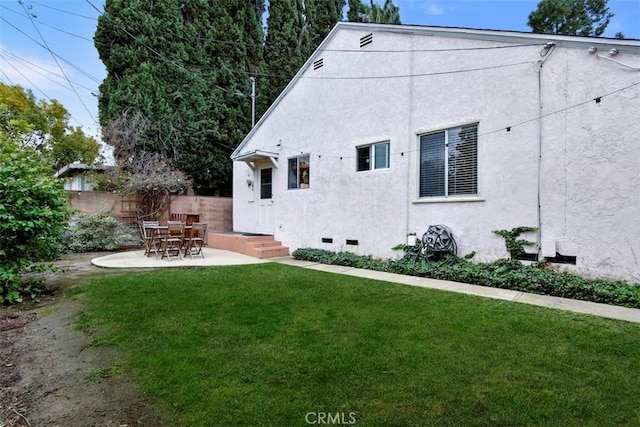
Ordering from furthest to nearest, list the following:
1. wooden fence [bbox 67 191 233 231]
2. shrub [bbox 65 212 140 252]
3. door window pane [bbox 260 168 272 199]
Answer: door window pane [bbox 260 168 272 199], wooden fence [bbox 67 191 233 231], shrub [bbox 65 212 140 252]

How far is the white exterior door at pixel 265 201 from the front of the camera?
11.6 metres

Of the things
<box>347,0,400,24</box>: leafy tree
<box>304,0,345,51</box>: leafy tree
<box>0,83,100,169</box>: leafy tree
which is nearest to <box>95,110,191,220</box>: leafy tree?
<box>0,83,100,169</box>: leafy tree

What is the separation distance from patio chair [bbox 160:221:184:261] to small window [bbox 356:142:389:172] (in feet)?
16.6

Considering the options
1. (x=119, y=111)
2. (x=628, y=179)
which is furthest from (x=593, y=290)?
(x=119, y=111)

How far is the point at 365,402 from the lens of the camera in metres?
2.24

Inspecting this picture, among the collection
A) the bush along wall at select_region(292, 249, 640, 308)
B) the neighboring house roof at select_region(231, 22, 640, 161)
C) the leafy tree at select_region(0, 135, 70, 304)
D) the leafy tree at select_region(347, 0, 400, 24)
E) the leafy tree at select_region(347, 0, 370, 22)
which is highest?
the leafy tree at select_region(347, 0, 370, 22)

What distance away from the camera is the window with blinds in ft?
22.0

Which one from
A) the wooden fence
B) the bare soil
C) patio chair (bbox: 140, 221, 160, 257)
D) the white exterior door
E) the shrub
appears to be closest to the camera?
the bare soil

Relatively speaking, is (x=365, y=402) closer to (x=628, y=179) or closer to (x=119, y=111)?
(x=628, y=179)

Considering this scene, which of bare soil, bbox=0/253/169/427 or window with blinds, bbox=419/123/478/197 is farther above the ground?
window with blinds, bbox=419/123/478/197

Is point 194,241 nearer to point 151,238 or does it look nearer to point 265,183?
point 151,238

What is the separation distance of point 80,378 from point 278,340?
1.65 meters

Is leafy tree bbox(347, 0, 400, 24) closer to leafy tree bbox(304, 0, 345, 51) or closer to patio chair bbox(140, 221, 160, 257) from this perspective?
leafy tree bbox(304, 0, 345, 51)

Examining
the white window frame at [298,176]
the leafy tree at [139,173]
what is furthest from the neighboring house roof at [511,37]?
the leafy tree at [139,173]
